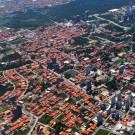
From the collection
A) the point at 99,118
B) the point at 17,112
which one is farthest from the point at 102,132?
the point at 17,112

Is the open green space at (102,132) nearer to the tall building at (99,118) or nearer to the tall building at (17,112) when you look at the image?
the tall building at (99,118)

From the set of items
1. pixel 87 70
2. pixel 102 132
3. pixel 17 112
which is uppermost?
pixel 87 70

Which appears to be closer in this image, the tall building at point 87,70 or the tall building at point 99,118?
the tall building at point 99,118

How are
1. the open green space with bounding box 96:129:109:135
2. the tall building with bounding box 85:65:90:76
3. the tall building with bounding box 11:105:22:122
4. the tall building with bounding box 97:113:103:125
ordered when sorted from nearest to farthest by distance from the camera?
the open green space with bounding box 96:129:109:135 → the tall building with bounding box 97:113:103:125 → the tall building with bounding box 11:105:22:122 → the tall building with bounding box 85:65:90:76

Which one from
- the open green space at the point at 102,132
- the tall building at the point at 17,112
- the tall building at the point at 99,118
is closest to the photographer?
the open green space at the point at 102,132

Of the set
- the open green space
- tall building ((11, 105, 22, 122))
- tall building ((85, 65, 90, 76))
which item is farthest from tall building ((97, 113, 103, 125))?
tall building ((85, 65, 90, 76))

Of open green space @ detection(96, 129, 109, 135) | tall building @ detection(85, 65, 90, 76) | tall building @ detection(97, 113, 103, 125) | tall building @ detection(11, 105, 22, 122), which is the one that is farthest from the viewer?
tall building @ detection(85, 65, 90, 76)

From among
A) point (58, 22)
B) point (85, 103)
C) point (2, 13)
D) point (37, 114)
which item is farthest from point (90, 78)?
point (2, 13)

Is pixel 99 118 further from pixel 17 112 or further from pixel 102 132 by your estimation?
pixel 17 112

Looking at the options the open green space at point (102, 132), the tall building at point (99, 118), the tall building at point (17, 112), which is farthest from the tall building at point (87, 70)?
the open green space at point (102, 132)

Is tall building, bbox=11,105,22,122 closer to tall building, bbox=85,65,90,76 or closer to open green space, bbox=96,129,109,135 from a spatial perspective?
open green space, bbox=96,129,109,135

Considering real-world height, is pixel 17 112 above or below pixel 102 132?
above
